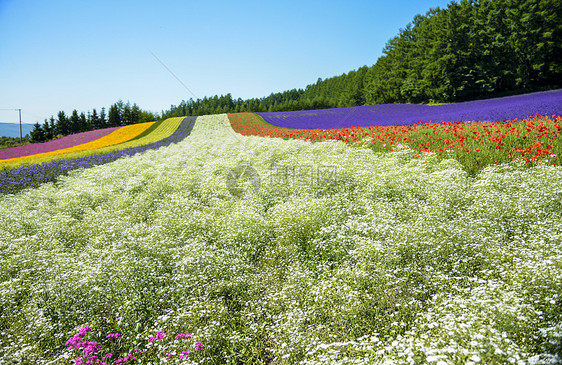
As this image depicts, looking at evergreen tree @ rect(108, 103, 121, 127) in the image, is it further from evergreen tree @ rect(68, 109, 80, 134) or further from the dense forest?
the dense forest

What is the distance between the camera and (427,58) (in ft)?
167

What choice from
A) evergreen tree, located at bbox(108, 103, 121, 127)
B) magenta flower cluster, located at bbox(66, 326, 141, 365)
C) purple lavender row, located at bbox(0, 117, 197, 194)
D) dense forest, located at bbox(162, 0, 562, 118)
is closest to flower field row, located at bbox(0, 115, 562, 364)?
magenta flower cluster, located at bbox(66, 326, 141, 365)

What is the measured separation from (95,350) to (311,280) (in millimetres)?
3191

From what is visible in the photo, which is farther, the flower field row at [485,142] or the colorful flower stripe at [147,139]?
the colorful flower stripe at [147,139]

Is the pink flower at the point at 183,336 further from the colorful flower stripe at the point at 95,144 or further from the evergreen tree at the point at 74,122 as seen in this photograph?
the evergreen tree at the point at 74,122

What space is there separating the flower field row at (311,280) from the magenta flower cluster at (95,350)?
1.6 inches

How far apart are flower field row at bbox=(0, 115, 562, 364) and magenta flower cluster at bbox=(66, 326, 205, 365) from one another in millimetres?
39

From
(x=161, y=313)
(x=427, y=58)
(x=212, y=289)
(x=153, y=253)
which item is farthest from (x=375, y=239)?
(x=427, y=58)

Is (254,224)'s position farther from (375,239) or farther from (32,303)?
Result: (32,303)

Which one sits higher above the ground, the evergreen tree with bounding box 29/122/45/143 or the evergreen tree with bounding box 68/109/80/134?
the evergreen tree with bounding box 68/109/80/134

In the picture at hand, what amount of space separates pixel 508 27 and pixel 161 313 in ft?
187

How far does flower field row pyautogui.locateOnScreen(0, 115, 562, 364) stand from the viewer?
3.31 m

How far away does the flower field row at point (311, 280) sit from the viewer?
3307mm

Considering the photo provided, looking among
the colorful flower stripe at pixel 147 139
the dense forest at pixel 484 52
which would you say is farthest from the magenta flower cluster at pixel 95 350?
the dense forest at pixel 484 52
